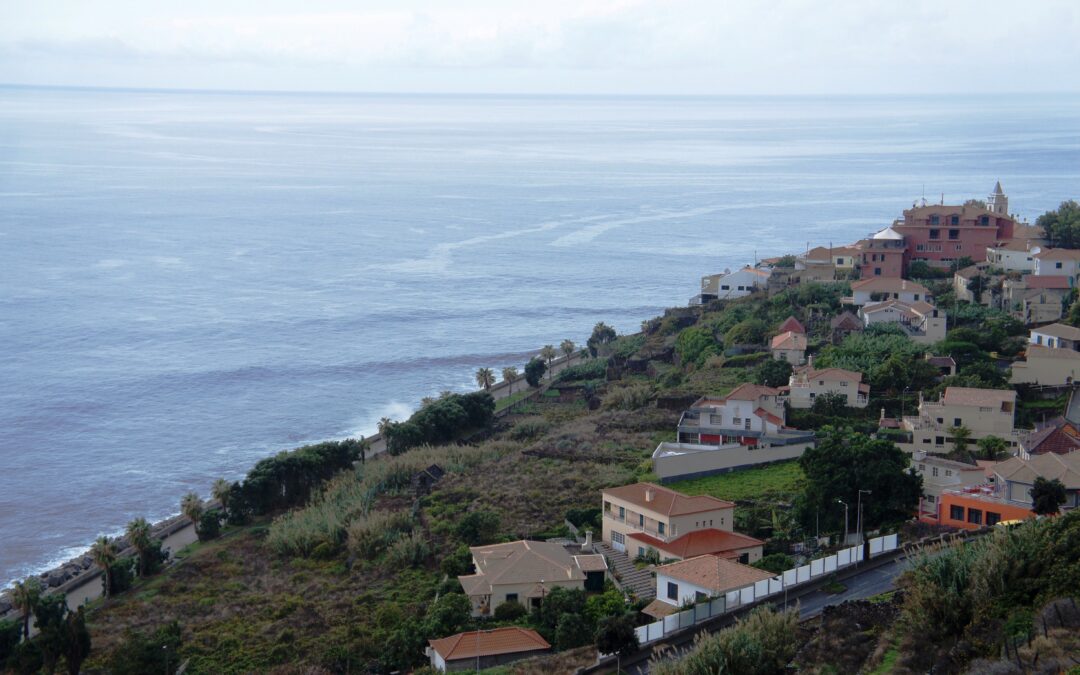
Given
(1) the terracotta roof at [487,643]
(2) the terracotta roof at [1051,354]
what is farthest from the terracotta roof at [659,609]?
(2) the terracotta roof at [1051,354]

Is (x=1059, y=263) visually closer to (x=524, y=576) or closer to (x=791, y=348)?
(x=791, y=348)

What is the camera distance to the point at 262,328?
205 feet

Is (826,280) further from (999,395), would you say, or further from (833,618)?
(833,618)

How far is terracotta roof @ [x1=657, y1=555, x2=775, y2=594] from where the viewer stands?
21703 millimetres

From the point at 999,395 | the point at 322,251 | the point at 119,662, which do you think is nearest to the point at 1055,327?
the point at 999,395

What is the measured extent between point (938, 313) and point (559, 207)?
69537 millimetres

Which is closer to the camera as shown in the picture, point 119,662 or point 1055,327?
point 119,662

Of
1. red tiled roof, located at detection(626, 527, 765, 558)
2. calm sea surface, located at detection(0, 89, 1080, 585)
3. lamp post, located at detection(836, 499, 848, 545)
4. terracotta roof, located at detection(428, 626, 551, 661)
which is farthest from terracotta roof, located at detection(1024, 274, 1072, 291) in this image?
terracotta roof, located at detection(428, 626, 551, 661)

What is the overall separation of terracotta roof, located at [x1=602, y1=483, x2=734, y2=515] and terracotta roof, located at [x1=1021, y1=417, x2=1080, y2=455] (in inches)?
321

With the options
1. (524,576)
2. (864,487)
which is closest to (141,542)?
(524,576)

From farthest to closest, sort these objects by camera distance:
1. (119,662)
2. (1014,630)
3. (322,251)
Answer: (322,251), (119,662), (1014,630)

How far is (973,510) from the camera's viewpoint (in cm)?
2536

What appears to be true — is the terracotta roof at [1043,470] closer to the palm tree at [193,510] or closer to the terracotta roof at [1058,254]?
the palm tree at [193,510]

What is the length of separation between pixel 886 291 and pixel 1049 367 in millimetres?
11384
